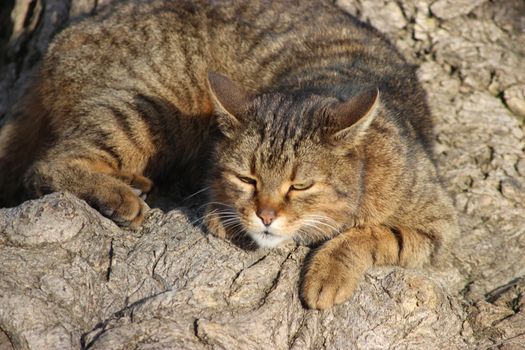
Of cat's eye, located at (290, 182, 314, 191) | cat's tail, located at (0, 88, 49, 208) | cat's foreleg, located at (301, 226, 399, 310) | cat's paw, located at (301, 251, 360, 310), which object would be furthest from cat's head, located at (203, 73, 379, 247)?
cat's tail, located at (0, 88, 49, 208)

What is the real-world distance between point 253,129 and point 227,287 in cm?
105

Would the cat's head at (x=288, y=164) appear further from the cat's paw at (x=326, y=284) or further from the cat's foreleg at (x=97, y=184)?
the cat's foreleg at (x=97, y=184)

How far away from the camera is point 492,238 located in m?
5.03

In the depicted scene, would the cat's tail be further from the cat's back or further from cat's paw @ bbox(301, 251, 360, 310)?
cat's paw @ bbox(301, 251, 360, 310)

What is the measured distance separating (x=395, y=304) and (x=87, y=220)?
1826mm

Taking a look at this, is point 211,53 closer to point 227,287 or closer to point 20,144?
point 20,144

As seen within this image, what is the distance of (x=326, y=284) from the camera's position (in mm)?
4039

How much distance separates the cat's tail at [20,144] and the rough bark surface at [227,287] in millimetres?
1560

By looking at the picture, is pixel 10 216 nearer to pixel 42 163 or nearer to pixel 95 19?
pixel 42 163

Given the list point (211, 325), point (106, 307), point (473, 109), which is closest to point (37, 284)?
point (106, 307)

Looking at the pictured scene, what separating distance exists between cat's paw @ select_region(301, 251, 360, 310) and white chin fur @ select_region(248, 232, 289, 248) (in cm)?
24

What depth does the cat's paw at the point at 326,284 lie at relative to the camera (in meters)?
3.99

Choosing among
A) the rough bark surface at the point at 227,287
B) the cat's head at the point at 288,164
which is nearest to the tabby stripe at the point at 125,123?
the rough bark surface at the point at 227,287

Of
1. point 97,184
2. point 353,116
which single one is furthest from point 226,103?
point 97,184
